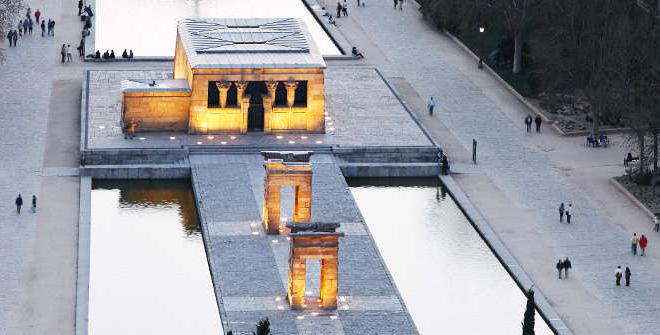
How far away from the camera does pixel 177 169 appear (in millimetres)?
118812

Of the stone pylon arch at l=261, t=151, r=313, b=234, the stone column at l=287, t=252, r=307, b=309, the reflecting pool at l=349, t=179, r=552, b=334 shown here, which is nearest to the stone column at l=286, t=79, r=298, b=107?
the reflecting pool at l=349, t=179, r=552, b=334

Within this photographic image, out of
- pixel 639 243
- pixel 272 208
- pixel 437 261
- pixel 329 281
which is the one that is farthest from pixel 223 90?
pixel 329 281

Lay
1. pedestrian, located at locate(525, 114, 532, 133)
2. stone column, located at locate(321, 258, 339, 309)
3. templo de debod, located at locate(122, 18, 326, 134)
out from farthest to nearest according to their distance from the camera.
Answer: pedestrian, located at locate(525, 114, 532, 133)
templo de debod, located at locate(122, 18, 326, 134)
stone column, located at locate(321, 258, 339, 309)

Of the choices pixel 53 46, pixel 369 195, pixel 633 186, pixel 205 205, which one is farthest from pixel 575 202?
pixel 53 46

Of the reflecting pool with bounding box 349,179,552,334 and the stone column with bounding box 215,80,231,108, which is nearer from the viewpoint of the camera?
the reflecting pool with bounding box 349,179,552,334

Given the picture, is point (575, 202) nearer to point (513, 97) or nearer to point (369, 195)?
point (369, 195)

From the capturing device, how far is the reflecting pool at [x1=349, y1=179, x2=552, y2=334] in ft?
324

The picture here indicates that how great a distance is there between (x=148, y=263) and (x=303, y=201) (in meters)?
8.45

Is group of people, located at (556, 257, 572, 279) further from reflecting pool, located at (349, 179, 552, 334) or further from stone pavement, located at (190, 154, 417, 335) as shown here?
stone pavement, located at (190, 154, 417, 335)

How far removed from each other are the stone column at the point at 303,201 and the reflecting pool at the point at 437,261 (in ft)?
15.4

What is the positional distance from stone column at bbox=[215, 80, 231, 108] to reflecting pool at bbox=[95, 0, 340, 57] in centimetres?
2682

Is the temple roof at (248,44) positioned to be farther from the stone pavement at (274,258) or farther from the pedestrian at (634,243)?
the pedestrian at (634,243)

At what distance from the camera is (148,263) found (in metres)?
105

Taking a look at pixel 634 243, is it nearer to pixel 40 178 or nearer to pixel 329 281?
pixel 329 281
